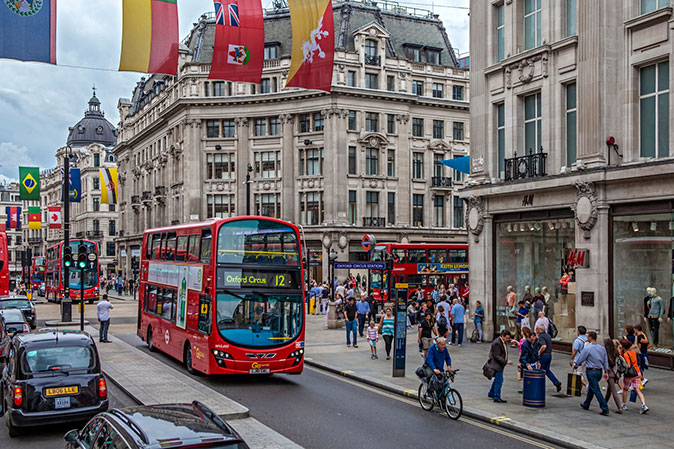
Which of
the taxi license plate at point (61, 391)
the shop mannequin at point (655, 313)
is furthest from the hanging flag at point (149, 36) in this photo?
the shop mannequin at point (655, 313)

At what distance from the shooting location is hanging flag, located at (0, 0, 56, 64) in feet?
50.9

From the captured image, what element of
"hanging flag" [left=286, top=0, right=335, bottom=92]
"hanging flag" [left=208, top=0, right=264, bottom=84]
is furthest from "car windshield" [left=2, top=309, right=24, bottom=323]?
"hanging flag" [left=286, top=0, right=335, bottom=92]

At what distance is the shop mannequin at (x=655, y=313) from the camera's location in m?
20.3

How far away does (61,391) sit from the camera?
12305mm

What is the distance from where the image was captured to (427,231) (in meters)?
61.5

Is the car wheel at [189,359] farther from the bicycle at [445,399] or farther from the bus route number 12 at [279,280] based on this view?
the bicycle at [445,399]

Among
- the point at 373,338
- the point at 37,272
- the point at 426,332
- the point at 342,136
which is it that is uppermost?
the point at 342,136

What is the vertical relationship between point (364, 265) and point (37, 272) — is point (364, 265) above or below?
above

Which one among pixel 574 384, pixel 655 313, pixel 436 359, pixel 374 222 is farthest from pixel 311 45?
pixel 374 222

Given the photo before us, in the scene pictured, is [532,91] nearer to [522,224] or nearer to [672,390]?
[522,224]

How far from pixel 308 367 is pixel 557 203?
9730 mm

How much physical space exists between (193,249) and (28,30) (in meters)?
6.91

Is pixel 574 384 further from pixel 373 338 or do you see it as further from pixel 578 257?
pixel 373 338

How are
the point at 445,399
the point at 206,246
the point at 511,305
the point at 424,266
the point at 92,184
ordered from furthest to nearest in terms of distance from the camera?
the point at 92,184 → the point at 424,266 → the point at 511,305 → the point at 206,246 → the point at 445,399
